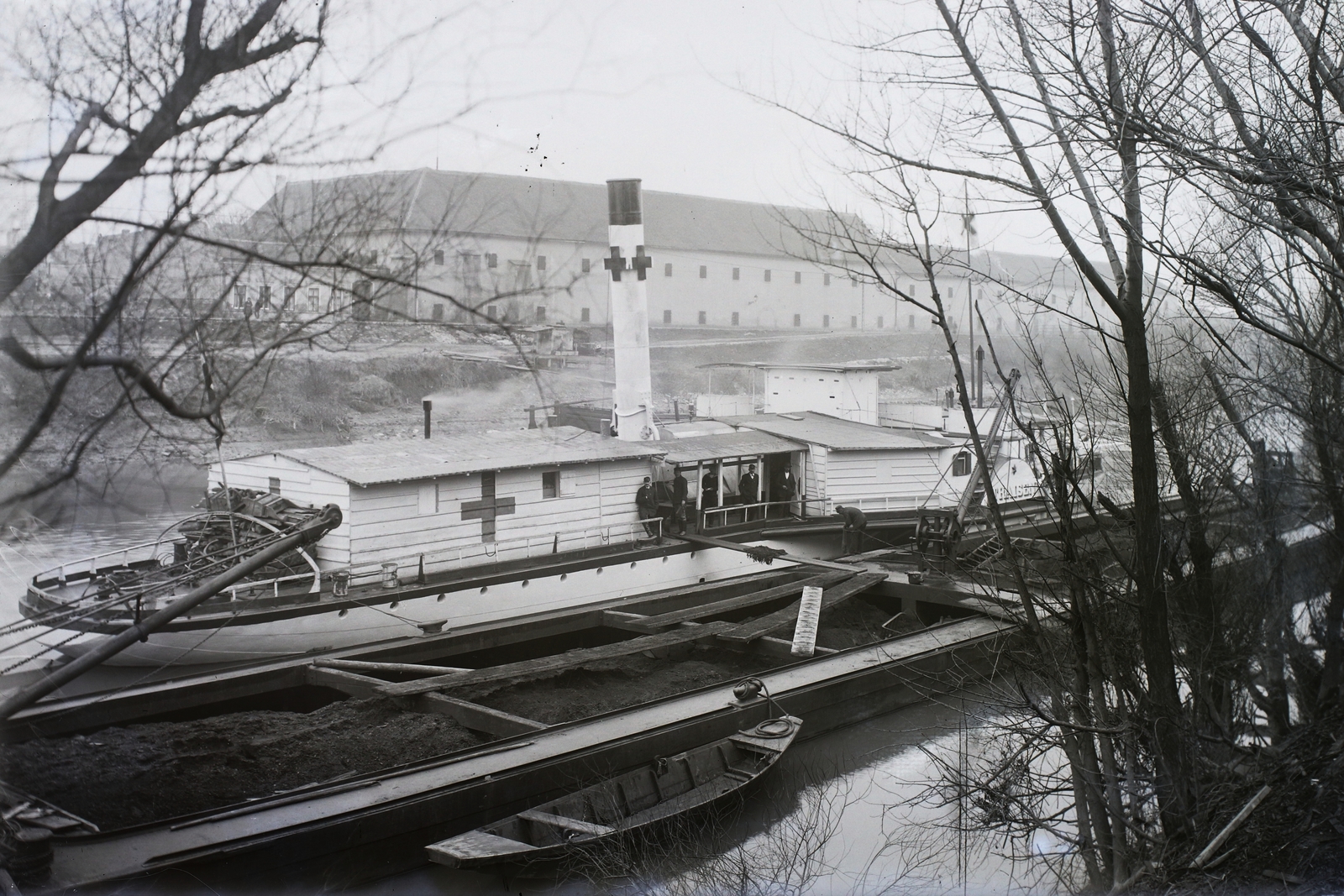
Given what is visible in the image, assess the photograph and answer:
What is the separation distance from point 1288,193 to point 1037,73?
1183mm

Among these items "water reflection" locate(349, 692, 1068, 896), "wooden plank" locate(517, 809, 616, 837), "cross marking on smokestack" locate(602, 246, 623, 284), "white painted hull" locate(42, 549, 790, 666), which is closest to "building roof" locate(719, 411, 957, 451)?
"white painted hull" locate(42, 549, 790, 666)

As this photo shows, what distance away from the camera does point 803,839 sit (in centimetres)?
552

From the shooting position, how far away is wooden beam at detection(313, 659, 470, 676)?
8688 millimetres

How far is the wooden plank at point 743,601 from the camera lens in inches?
435

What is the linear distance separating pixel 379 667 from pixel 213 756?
1969mm

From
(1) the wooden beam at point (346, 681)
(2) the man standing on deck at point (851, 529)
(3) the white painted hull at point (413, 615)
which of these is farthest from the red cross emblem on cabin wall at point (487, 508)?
(2) the man standing on deck at point (851, 529)

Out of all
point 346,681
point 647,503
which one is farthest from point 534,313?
point 647,503

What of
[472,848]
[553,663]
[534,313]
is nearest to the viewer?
[534,313]

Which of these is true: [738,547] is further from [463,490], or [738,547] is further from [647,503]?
[463,490]

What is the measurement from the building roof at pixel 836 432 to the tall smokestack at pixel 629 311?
2.32 metres

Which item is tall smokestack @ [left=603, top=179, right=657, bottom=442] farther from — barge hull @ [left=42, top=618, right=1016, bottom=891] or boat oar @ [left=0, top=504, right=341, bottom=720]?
boat oar @ [left=0, top=504, right=341, bottom=720]

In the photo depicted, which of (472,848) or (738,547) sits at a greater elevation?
(738,547)

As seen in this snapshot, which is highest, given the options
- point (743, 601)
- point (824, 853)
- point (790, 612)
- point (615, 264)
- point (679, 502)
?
point (615, 264)

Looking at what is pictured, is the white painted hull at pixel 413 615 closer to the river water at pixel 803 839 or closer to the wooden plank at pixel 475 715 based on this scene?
the river water at pixel 803 839
